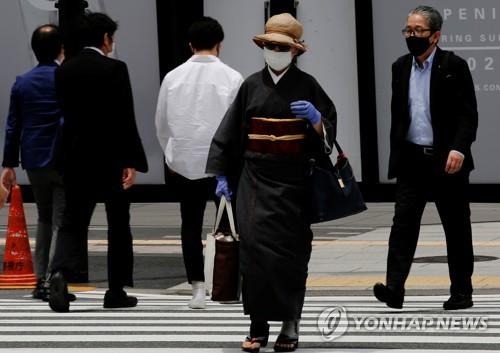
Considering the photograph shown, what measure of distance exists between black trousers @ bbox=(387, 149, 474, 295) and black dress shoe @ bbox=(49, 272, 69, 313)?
2.07 metres

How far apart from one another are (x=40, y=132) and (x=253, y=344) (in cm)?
347

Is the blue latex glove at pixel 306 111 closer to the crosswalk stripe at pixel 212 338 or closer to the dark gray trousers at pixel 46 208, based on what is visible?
the crosswalk stripe at pixel 212 338

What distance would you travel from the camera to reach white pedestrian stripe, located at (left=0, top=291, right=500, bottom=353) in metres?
9.25

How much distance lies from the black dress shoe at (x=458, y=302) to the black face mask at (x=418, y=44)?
1.56m

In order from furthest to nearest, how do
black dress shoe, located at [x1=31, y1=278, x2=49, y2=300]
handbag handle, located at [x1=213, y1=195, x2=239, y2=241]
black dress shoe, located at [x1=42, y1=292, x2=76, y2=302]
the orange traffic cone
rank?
the orange traffic cone
black dress shoe, located at [x1=31, y1=278, x2=49, y2=300]
black dress shoe, located at [x1=42, y1=292, x2=76, y2=302]
handbag handle, located at [x1=213, y1=195, x2=239, y2=241]

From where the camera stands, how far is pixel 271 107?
9.08m

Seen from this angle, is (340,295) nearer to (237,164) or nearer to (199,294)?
(199,294)

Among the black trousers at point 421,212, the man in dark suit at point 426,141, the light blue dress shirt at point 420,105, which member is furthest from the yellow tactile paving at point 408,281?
the light blue dress shirt at point 420,105

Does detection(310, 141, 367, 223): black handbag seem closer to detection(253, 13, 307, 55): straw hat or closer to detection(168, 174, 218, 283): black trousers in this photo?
detection(253, 13, 307, 55): straw hat

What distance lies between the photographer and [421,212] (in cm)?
1071

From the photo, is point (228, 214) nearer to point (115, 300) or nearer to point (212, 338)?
point (212, 338)

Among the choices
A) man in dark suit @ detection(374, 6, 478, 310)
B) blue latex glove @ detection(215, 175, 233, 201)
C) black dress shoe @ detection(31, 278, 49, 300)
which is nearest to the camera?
blue latex glove @ detection(215, 175, 233, 201)

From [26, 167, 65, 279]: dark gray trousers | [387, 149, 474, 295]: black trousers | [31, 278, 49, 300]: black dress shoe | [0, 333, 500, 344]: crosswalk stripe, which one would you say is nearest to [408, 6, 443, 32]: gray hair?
[387, 149, 474, 295]: black trousers

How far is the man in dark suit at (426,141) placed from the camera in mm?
10633
